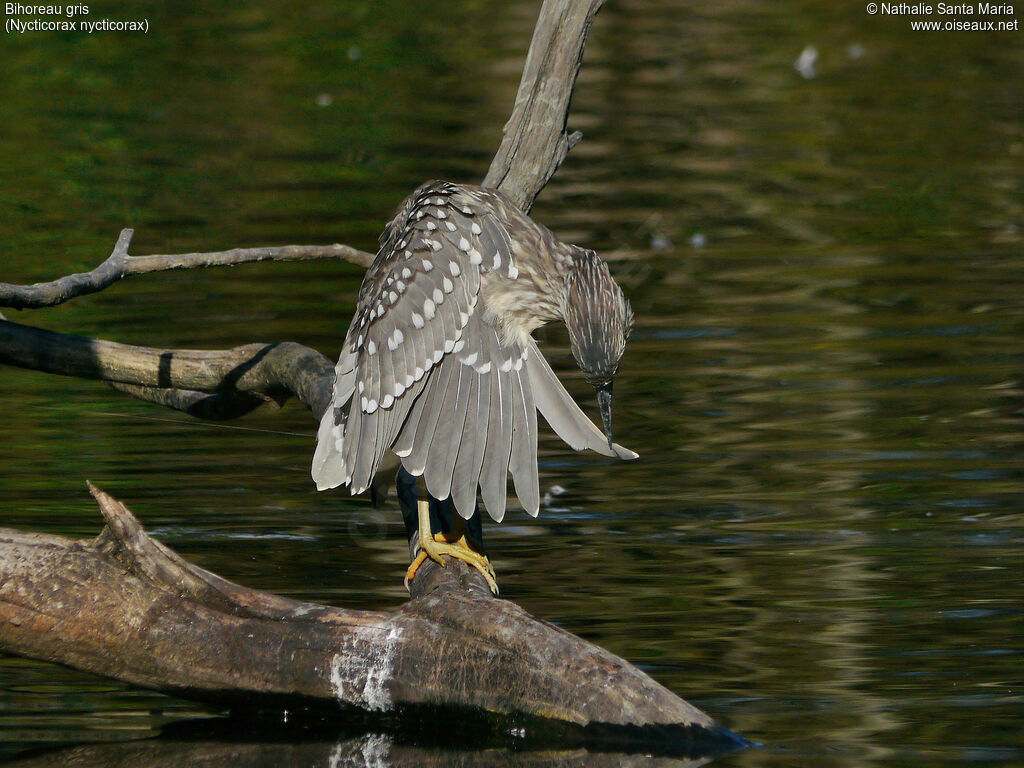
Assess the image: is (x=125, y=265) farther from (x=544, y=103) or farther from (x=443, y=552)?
(x=443, y=552)

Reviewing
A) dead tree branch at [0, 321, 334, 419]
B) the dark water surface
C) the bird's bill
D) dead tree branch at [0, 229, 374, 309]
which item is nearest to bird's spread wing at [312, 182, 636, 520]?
the bird's bill

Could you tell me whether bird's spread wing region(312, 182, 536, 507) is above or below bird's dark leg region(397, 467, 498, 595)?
above

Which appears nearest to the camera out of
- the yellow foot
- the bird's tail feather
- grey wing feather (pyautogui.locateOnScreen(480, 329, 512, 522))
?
grey wing feather (pyautogui.locateOnScreen(480, 329, 512, 522))

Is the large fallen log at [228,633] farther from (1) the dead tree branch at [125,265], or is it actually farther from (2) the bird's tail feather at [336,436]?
(1) the dead tree branch at [125,265]

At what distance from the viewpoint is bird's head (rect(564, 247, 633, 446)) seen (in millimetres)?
4441

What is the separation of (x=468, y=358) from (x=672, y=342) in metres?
3.96

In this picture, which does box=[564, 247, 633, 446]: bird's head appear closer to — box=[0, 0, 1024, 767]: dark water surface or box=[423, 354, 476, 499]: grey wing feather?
box=[423, 354, 476, 499]: grey wing feather

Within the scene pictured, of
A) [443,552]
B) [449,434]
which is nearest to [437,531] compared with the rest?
[443,552]

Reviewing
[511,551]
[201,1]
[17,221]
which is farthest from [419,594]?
[201,1]

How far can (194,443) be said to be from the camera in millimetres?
7133

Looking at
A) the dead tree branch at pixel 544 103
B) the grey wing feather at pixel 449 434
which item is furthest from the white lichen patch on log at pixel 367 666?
the dead tree branch at pixel 544 103

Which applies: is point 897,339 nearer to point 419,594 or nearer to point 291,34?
point 419,594

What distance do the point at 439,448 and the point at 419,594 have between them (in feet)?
1.45

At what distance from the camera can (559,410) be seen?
4.61m
